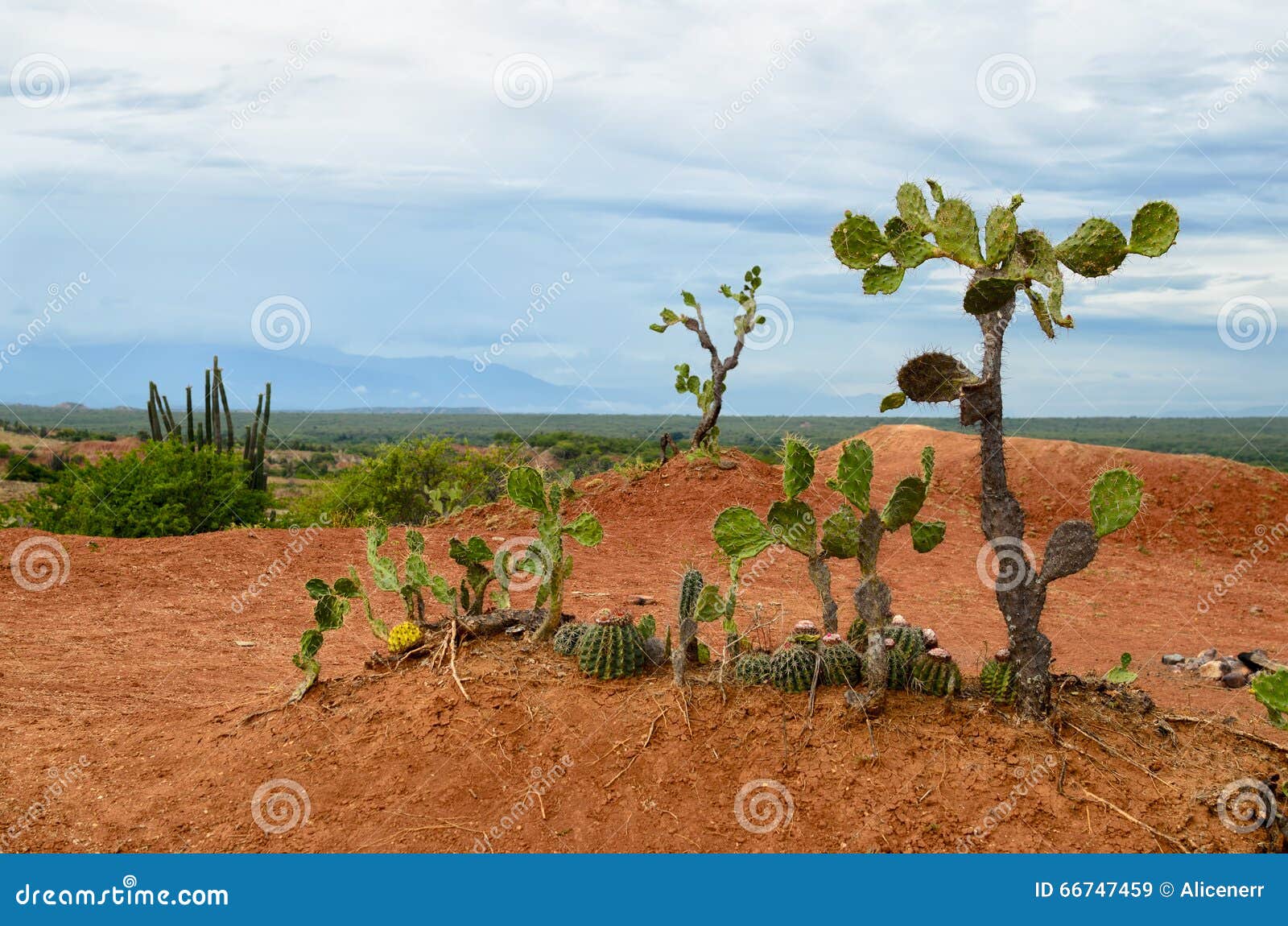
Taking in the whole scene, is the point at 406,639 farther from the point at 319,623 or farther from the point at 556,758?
the point at 556,758

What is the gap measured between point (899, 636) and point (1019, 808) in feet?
3.84

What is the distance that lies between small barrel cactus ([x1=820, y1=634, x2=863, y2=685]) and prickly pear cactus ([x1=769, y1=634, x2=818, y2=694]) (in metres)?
0.07

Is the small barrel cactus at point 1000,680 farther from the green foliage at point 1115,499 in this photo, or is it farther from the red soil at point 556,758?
the green foliage at point 1115,499

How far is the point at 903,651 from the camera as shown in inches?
218

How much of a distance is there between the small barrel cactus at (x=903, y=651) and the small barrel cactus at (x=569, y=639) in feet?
5.73

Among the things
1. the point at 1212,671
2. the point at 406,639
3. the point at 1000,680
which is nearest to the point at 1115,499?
the point at 1000,680

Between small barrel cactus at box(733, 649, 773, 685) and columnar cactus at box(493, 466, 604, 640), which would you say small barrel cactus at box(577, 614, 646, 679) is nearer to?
columnar cactus at box(493, 466, 604, 640)

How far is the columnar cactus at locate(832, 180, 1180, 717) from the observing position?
4.85 meters

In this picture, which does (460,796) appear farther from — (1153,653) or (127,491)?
(127,491)

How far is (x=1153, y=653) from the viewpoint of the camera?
9.52 meters

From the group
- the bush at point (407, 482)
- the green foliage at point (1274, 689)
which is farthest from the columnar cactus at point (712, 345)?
the green foliage at point (1274, 689)

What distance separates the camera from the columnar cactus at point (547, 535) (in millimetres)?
5965

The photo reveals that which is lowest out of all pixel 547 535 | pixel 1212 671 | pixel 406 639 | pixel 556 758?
pixel 1212 671

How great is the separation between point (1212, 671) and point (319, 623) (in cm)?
728
